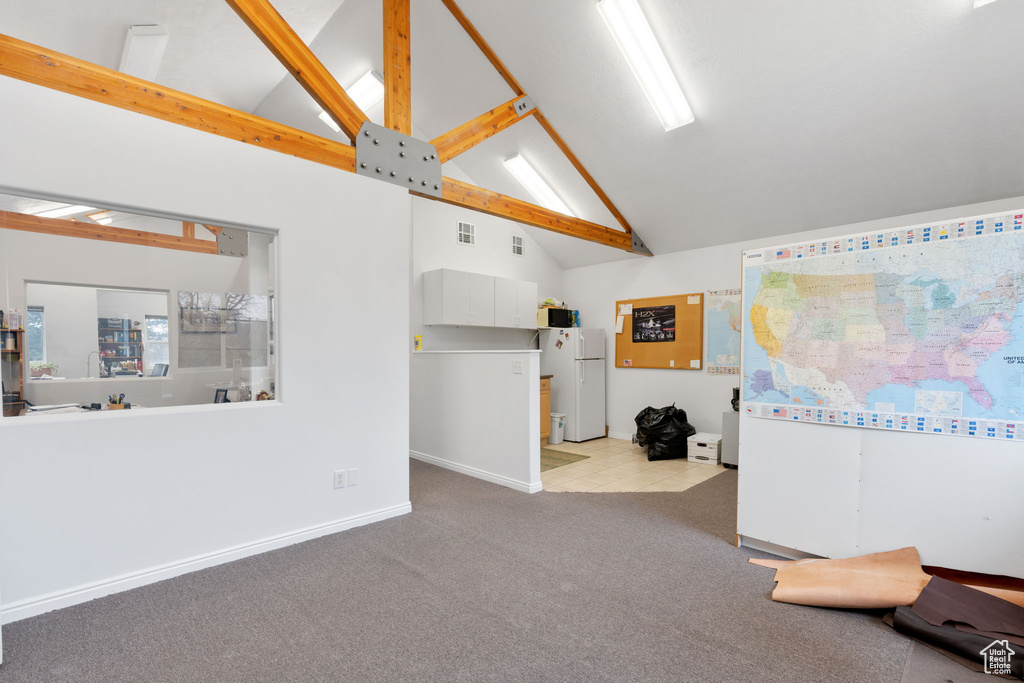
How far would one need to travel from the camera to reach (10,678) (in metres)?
1.75

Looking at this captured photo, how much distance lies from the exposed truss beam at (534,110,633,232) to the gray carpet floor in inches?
148

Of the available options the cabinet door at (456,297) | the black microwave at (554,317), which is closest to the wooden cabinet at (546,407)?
the black microwave at (554,317)

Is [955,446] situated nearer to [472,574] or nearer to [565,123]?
[472,574]

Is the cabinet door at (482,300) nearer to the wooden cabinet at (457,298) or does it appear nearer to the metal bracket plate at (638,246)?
the wooden cabinet at (457,298)

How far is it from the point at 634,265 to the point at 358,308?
417 cm

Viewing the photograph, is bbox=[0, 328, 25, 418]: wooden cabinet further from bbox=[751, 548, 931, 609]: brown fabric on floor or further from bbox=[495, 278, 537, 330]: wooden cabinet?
bbox=[495, 278, 537, 330]: wooden cabinet

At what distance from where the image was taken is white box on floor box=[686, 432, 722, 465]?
16.8ft

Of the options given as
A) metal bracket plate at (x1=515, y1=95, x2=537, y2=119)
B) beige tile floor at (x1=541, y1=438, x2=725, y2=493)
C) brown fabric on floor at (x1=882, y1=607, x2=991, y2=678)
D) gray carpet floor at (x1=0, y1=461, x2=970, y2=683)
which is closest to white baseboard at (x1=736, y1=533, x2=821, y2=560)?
gray carpet floor at (x1=0, y1=461, x2=970, y2=683)

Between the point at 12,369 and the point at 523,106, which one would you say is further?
the point at 523,106

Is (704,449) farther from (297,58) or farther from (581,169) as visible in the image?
(297,58)

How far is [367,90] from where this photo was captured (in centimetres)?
505

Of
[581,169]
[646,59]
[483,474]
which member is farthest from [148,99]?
[581,169]

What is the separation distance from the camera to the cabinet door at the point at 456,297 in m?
5.48

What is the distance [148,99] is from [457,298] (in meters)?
3.44
